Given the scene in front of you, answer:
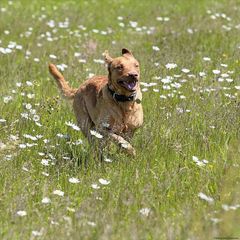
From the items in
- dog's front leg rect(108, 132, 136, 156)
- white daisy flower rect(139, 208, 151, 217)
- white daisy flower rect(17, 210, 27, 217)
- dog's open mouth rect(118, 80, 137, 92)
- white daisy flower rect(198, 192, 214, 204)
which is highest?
white daisy flower rect(198, 192, 214, 204)

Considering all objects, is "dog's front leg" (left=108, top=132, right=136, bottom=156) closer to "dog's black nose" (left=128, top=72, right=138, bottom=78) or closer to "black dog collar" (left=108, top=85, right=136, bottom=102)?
"black dog collar" (left=108, top=85, right=136, bottom=102)

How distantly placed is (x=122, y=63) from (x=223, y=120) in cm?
106

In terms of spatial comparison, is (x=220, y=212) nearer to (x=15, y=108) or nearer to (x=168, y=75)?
(x=15, y=108)

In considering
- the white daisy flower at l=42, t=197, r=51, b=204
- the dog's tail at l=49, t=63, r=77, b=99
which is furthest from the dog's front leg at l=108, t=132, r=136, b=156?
the dog's tail at l=49, t=63, r=77, b=99

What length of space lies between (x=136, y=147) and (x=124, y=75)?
25.3 inches

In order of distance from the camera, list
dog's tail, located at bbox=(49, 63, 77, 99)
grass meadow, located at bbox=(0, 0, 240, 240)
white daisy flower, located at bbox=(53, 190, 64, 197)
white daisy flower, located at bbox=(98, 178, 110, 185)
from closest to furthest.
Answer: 1. grass meadow, located at bbox=(0, 0, 240, 240)
2. white daisy flower, located at bbox=(53, 190, 64, 197)
3. white daisy flower, located at bbox=(98, 178, 110, 185)
4. dog's tail, located at bbox=(49, 63, 77, 99)

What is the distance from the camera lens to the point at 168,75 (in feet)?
27.2

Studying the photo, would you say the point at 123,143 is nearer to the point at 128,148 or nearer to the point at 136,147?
the point at 128,148

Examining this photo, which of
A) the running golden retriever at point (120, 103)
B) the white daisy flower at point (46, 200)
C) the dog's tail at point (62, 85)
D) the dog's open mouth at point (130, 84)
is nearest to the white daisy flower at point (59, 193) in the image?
the white daisy flower at point (46, 200)

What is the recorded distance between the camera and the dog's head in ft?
20.6

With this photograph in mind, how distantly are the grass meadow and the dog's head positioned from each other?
0.41 meters

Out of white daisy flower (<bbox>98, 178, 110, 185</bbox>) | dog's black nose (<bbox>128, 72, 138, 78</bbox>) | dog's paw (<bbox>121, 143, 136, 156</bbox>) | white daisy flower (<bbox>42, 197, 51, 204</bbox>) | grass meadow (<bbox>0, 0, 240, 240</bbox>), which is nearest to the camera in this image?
grass meadow (<bbox>0, 0, 240, 240</bbox>)

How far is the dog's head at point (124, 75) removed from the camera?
6.28 metres

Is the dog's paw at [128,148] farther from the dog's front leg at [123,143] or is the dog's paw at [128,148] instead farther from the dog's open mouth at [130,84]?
the dog's open mouth at [130,84]
